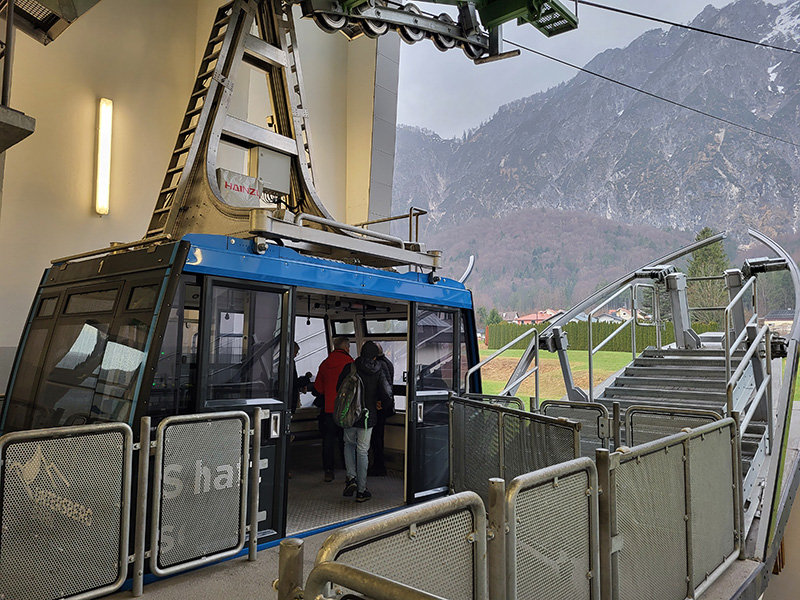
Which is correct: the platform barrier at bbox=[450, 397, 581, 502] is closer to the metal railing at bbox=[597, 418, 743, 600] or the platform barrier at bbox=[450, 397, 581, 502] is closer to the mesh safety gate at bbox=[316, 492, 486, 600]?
the metal railing at bbox=[597, 418, 743, 600]

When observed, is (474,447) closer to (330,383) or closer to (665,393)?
(330,383)

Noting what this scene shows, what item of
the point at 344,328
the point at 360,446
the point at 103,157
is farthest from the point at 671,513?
the point at 103,157

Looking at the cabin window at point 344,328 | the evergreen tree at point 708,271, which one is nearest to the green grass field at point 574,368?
the evergreen tree at point 708,271

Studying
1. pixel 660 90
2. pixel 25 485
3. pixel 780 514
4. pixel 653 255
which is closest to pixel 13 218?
pixel 25 485

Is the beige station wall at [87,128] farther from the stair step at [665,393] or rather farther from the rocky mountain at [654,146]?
the rocky mountain at [654,146]

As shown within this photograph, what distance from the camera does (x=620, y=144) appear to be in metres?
64.8

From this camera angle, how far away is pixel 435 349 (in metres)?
5.78

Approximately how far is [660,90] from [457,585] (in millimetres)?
77605

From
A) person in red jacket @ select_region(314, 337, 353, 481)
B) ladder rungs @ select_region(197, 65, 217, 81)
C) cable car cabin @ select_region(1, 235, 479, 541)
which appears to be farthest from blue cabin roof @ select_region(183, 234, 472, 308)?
ladder rungs @ select_region(197, 65, 217, 81)

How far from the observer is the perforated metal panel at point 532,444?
11.1 feet

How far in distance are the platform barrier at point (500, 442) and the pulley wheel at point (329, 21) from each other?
156 inches

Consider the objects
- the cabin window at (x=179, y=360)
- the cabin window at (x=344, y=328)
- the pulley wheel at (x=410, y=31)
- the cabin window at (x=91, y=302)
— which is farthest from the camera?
the cabin window at (x=344, y=328)

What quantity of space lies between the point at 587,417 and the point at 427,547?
334 centimetres

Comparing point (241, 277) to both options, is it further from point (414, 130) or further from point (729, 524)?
point (414, 130)
